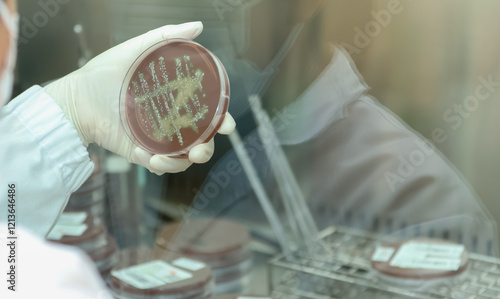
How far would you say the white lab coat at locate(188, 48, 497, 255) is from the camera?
3.53 ft

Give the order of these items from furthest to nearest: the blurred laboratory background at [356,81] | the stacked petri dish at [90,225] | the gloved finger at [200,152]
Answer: the stacked petri dish at [90,225] < the blurred laboratory background at [356,81] < the gloved finger at [200,152]

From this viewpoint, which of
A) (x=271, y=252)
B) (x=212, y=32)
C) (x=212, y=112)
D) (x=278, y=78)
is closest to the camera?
(x=212, y=112)

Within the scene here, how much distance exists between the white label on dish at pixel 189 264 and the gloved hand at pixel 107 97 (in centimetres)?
41

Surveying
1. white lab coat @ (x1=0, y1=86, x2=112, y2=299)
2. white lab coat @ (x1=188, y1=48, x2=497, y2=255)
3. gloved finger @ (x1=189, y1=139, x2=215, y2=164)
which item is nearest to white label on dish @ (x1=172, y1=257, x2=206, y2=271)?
white lab coat @ (x1=188, y1=48, x2=497, y2=255)

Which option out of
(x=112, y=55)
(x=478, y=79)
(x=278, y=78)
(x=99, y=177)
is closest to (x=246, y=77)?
(x=278, y=78)

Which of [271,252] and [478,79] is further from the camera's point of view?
[271,252]

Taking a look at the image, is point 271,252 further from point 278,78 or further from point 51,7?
point 51,7

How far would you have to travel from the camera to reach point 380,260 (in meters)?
1.22

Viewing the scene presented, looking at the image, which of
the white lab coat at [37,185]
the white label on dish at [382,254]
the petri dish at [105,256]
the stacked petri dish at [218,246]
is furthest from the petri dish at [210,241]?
the white lab coat at [37,185]

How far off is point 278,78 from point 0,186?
1.94ft

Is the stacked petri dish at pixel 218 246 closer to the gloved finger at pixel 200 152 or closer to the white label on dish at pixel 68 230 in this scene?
the white label on dish at pixel 68 230

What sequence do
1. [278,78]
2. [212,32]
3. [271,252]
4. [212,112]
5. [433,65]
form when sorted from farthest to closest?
[271,252], [278,78], [433,65], [212,32], [212,112]

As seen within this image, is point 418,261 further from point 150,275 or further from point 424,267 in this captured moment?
point 150,275

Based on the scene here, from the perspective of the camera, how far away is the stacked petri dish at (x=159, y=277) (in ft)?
3.63
